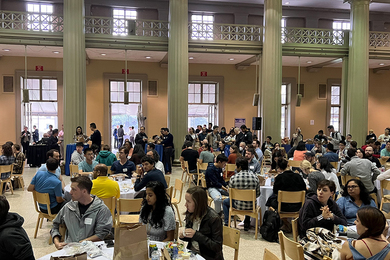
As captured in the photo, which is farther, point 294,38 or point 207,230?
point 294,38

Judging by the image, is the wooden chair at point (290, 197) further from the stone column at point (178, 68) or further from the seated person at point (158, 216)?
the stone column at point (178, 68)

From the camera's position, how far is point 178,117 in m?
13.3

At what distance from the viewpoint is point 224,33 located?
547 inches

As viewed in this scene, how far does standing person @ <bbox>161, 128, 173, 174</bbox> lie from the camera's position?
12.0 meters

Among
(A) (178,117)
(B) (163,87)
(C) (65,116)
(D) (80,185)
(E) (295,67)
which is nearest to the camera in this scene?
(D) (80,185)

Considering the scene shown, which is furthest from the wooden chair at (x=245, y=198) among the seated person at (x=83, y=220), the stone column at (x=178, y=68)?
the stone column at (x=178, y=68)

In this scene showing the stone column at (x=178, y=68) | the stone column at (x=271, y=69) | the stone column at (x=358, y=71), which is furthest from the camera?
the stone column at (x=358, y=71)

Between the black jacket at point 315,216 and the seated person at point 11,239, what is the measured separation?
307 cm

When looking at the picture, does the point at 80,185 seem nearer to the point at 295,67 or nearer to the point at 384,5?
the point at 295,67

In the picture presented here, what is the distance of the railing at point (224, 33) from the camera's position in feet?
45.1

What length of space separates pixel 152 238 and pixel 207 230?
71cm

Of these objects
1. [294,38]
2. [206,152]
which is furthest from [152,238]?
[294,38]

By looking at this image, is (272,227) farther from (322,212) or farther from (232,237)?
(232,237)

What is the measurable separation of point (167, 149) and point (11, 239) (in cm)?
952
